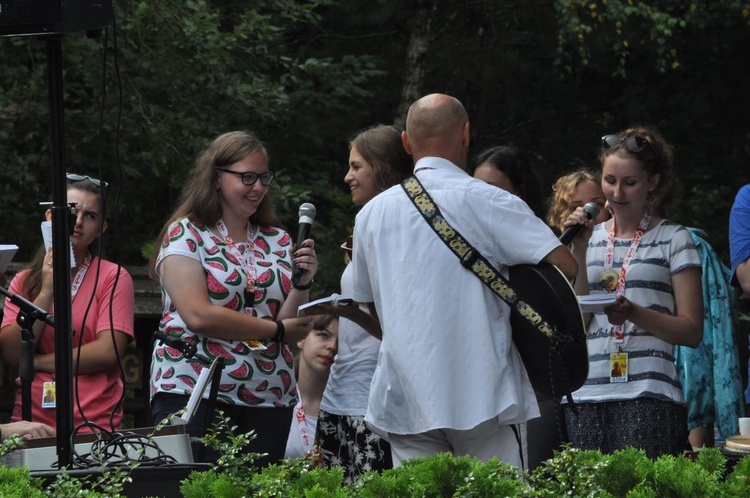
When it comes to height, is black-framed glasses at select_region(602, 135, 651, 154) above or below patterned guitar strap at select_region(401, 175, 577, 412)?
above

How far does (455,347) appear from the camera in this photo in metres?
3.79

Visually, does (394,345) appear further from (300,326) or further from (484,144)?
(484,144)

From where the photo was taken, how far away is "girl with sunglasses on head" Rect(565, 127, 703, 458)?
4.66 m

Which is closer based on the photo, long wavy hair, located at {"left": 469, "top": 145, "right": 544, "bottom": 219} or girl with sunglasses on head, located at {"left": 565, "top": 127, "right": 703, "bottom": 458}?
girl with sunglasses on head, located at {"left": 565, "top": 127, "right": 703, "bottom": 458}

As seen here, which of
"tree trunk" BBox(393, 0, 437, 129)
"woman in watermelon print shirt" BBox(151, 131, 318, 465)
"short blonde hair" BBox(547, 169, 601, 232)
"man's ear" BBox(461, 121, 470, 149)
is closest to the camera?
"man's ear" BBox(461, 121, 470, 149)

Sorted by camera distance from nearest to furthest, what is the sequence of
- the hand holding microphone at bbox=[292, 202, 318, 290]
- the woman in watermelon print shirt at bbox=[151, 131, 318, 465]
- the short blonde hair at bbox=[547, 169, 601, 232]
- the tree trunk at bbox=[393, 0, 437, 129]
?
1. the woman in watermelon print shirt at bbox=[151, 131, 318, 465]
2. the hand holding microphone at bbox=[292, 202, 318, 290]
3. the short blonde hair at bbox=[547, 169, 601, 232]
4. the tree trunk at bbox=[393, 0, 437, 129]

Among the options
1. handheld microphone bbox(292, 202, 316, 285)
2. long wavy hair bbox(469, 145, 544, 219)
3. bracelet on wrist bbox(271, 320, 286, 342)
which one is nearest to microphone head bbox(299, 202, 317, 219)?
handheld microphone bbox(292, 202, 316, 285)

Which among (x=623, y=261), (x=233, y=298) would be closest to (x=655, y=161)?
(x=623, y=261)

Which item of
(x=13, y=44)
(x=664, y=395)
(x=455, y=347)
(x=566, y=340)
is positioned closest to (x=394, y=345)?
(x=455, y=347)

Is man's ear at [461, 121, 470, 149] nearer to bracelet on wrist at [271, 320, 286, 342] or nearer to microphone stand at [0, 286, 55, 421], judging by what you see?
bracelet on wrist at [271, 320, 286, 342]

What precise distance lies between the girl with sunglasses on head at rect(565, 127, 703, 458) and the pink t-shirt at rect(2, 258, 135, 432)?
6.67 ft

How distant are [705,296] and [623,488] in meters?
2.55

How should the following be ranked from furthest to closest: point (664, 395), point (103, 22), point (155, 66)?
point (155, 66) < point (664, 395) < point (103, 22)

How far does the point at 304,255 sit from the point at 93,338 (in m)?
1.13
